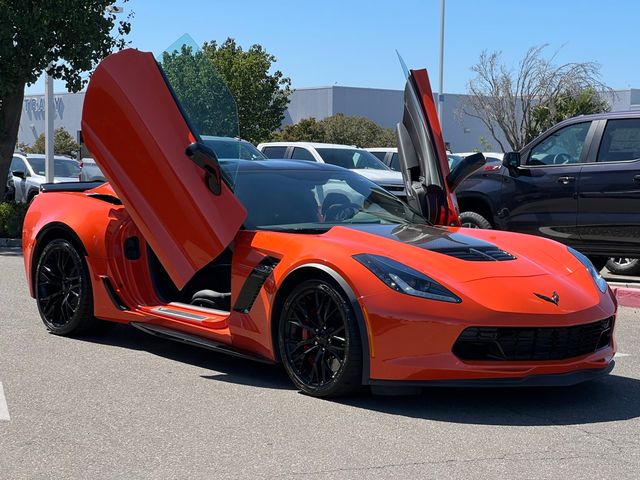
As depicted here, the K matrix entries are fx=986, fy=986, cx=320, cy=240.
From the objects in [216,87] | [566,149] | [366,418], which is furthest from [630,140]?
[366,418]

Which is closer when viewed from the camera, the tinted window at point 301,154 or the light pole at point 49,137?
the tinted window at point 301,154

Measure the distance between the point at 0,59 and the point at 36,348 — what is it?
12.0 meters

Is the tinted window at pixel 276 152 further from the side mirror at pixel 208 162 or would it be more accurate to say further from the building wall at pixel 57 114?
the building wall at pixel 57 114

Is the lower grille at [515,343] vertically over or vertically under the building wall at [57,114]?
under

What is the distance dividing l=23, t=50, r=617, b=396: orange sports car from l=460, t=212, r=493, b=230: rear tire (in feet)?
12.6

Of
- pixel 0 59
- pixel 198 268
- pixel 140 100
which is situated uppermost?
pixel 0 59

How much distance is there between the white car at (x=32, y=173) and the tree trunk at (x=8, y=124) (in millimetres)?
3167

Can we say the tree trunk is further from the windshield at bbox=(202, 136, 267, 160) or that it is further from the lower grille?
the lower grille

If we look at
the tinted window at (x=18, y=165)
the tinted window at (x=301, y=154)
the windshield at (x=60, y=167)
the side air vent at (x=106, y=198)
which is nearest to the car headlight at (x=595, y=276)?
the side air vent at (x=106, y=198)

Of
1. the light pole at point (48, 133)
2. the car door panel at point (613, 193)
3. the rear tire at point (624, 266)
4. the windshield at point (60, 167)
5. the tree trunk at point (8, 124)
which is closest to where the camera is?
the car door panel at point (613, 193)

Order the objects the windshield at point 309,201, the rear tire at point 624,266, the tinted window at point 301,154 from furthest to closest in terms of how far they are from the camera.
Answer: the tinted window at point 301,154, the rear tire at point 624,266, the windshield at point 309,201

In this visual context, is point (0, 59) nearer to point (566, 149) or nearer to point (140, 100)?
point (566, 149)

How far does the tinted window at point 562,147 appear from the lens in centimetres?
1068

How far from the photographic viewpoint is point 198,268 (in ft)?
21.1
